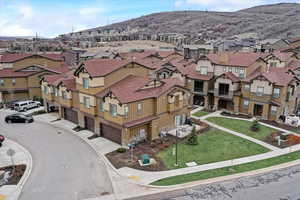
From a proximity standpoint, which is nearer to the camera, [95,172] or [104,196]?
[104,196]

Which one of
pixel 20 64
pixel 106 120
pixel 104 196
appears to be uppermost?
pixel 20 64

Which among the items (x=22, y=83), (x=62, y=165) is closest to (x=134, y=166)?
(x=62, y=165)

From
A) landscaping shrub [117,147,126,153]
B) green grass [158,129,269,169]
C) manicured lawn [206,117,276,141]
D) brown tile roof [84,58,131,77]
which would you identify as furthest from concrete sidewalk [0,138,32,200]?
manicured lawn [206,117,276,141]

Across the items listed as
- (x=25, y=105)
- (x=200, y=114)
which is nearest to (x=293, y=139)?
(x=200, y=114)

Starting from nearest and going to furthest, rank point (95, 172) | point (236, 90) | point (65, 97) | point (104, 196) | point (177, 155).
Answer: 1. point (104, 196)
2. point (95, 172)
3. point (177, 155)
4. point (65, 97)
5. point (236, 90)

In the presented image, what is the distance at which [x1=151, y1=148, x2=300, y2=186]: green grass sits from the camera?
18916 millimetres

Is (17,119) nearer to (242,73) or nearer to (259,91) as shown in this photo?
(242,73)

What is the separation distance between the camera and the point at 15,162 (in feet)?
73.4

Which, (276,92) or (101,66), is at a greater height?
(101,66)

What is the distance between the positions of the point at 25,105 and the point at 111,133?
2109 centimetres

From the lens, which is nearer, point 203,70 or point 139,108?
point 139,108

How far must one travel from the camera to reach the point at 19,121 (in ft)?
113

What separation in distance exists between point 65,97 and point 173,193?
22.9 metres

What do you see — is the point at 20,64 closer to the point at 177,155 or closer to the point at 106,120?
the point at 106,120
